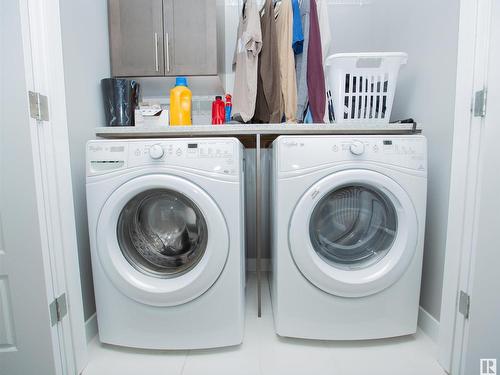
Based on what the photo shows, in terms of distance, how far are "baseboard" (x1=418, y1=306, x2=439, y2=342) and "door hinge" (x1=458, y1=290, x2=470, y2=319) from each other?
21cm

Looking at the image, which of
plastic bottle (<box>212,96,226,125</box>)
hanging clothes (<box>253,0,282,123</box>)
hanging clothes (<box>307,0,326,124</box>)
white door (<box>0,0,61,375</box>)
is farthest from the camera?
plastic bottle (<box>212,96,226,125</box>)

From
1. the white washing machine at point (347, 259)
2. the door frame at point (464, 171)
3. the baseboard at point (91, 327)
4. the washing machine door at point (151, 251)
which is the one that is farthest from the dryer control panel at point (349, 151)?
the baseboard at point (91, 327)

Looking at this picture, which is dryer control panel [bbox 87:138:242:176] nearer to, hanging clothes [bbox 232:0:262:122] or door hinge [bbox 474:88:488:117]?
hanging clothes [bbox 232:0:262:122]

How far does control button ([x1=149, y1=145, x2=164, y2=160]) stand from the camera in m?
0.90

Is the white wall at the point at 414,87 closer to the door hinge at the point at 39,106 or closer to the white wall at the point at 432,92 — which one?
the white wall at the point at 432,92

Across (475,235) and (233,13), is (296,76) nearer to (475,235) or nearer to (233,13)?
(233,13)

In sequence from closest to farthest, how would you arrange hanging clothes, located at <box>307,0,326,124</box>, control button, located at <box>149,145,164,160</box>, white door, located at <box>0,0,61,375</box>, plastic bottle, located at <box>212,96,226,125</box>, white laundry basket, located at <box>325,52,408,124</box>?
white door, located at <box>0,0,61,375</box> → control button, located at <box>149,145,164,160</box> → white laundry basket, located at <box>325,52,408,124</box> → hanging clothes, located at <box>307,0,326,124</box> → plastic bottle, located at <box>212,96,226,125</box>

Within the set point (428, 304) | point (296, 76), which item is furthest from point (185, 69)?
point (428, 304)

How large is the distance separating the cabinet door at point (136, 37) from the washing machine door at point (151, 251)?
0.83 metres

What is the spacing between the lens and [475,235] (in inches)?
32.0

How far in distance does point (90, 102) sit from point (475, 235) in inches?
68.0

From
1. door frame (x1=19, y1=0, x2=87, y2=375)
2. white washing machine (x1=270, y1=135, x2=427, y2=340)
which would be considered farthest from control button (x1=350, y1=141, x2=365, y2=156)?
door frame (x1=19, y1=0, x2=87, y2=375)

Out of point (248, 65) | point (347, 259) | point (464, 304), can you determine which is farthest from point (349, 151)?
point (248, 65)

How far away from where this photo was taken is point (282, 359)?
3.22ft
